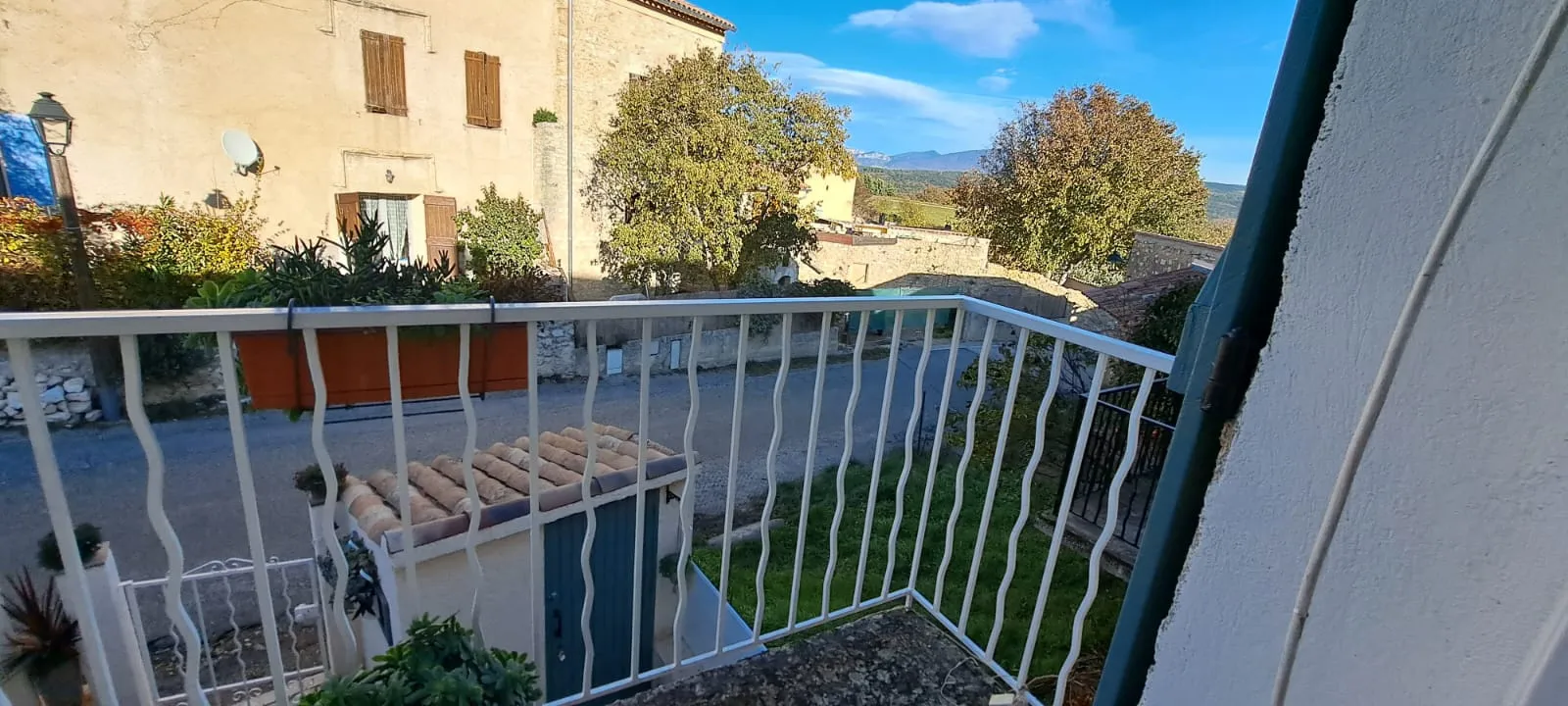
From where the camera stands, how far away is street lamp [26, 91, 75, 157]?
544cm

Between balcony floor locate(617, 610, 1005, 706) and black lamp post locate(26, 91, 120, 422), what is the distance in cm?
760

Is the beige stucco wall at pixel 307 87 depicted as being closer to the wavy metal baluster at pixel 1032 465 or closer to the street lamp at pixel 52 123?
the street lamp at pixel 52 123

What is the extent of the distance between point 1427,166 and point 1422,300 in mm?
101

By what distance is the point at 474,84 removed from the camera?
31.9 ft

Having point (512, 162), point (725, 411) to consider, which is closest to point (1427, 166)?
point (725, 411)

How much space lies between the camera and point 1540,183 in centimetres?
42

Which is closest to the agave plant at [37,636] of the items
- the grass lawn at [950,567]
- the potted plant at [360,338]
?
the potted plant at [360,338]

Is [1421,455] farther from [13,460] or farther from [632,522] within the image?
[13,460]

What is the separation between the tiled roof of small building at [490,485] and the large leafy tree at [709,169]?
7847 millimetres

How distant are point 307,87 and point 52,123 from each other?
284cm

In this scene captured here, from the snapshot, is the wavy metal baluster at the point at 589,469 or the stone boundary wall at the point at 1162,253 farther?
the stone boundary wall at the point at 1162,253

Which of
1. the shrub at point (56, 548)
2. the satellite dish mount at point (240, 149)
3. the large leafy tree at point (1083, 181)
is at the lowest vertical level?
the shrub at point (56, 548)

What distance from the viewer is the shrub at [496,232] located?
32.8ft

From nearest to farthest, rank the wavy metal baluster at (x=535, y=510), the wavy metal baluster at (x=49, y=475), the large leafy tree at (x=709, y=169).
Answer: the wavy metal baluster at (x=49, y=475) < the wavy metal baluster at (x=535, y=510) < the large leafy tree at (x=709, y=169)
